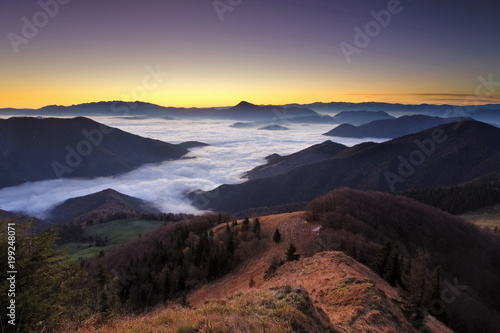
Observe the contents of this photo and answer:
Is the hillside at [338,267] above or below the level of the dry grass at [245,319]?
below

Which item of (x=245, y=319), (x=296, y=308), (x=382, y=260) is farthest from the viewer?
(x=382, y=260)

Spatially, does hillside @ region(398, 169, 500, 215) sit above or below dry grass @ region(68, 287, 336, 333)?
below

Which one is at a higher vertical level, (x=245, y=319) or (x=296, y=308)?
(x=245, y=319)

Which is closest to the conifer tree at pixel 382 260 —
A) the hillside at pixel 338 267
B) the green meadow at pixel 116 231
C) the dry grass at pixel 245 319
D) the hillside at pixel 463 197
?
the hillside at pixel 338 267

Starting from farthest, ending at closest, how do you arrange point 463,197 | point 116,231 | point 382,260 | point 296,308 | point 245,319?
point 116,231 → point 463,197 → point 382,260 → point 296,308 → point 245,319

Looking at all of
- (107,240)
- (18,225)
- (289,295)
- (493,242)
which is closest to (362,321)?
(289,295)

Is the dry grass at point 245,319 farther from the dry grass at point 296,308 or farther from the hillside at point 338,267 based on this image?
the hillside at point 338,267

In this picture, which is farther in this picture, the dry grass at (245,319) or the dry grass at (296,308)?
the dry grass at (296,308)

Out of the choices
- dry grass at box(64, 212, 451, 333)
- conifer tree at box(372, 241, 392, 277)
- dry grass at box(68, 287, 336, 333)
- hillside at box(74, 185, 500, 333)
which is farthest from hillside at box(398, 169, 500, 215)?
dry grass at box(68, 287, 336, 333)

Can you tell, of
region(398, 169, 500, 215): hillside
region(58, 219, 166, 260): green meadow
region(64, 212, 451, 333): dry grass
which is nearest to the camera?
region(64, 212, 451, 333): dry grass

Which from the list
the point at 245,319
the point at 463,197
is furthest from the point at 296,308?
the point at 463,197

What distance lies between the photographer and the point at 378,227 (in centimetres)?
5872

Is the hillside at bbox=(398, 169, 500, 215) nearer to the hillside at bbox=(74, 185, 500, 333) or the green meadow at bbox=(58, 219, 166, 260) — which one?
the hillside at bbox=(74, 185, 500, 333)

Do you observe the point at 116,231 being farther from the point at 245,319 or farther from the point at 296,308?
A: the point at 245,319
